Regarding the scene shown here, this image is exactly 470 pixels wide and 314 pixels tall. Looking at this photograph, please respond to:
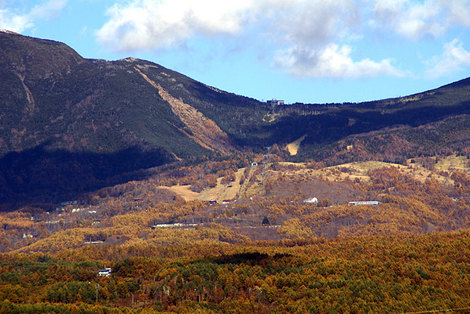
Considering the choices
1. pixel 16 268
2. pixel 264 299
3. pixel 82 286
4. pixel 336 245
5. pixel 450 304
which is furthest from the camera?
pixel 336 245

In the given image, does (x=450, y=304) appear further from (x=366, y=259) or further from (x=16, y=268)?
(x=16, y=268)

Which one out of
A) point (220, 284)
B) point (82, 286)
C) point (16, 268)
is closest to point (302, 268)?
point (220, 284)

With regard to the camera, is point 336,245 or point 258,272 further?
point 336,245

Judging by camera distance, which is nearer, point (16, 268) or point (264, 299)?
point (264, 299)

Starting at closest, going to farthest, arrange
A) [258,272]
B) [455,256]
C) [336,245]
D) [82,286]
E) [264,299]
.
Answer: [264,299]
[82,286]
[258,272]
[455,256]
[336,245]

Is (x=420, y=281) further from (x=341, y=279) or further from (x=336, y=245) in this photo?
(x=336, y=245)

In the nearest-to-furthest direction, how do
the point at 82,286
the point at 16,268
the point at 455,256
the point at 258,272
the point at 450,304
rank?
1. the point at 450,304
2. the point at 82,286
3. the point at 258,272
4. the point at 455,256
5. the point at 16,268

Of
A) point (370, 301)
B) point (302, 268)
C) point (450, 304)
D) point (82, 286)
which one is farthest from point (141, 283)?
point (450, 304)

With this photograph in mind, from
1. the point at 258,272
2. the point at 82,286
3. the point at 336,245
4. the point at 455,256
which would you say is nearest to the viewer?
the point at 82,286
